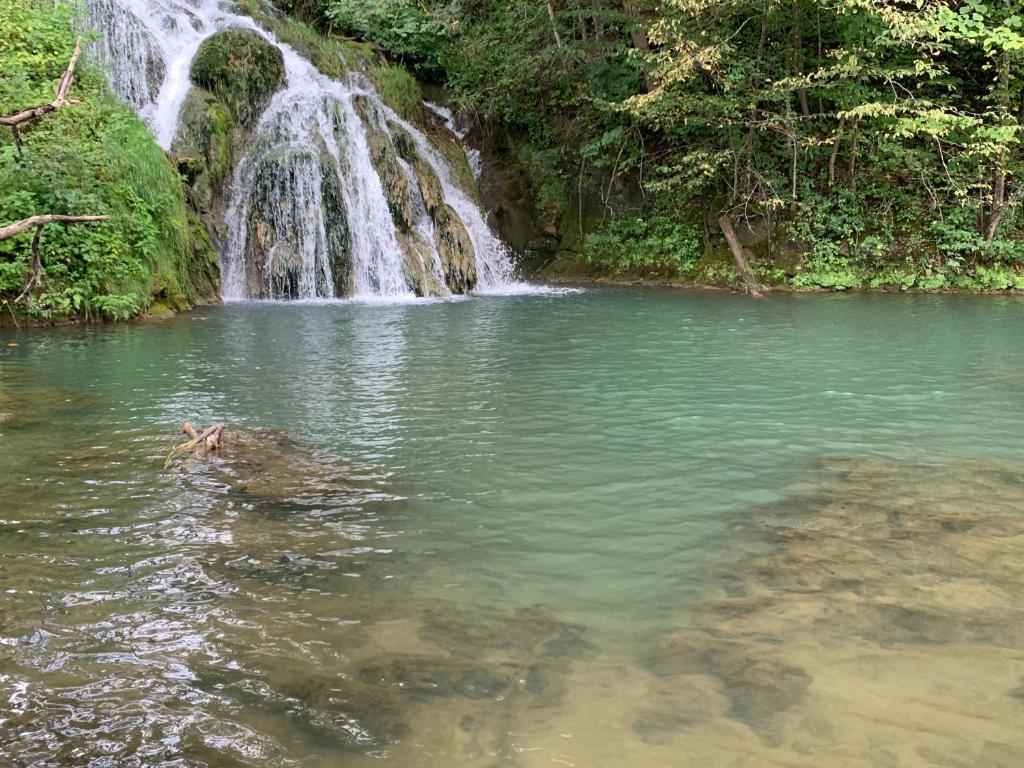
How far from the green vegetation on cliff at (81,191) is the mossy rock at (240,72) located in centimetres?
319

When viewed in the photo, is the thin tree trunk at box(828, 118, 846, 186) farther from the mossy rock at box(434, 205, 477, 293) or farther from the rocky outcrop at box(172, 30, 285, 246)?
the rocky outcrop at box(172, 30, 285, 246)

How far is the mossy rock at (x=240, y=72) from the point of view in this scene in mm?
17734

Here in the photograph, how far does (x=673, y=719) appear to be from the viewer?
264 centimetres

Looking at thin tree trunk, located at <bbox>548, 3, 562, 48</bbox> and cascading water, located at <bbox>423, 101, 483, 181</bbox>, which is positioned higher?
thin tree trunk, located at <bbox>548, 3, 562, 48</bbox>

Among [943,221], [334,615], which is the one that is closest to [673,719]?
[334,615]

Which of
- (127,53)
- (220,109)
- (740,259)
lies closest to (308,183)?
(220,109)

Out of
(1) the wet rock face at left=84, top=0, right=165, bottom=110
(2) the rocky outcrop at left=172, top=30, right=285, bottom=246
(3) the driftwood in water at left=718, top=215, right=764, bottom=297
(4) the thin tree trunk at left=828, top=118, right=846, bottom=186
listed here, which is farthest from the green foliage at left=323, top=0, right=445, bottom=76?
(4) the thin tree trunk at left=828, top=118, right=846, bottom=186

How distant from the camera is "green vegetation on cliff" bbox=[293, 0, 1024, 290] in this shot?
16.3m

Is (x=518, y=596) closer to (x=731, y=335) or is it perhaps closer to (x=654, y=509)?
(x=654, y=509)

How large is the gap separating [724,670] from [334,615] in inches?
62.7

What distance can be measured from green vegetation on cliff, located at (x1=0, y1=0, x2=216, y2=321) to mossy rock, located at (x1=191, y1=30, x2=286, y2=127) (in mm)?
3188

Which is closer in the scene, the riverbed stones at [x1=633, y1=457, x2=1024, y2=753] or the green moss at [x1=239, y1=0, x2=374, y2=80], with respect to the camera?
the riverbed stones at [x1=633, y1=457, x2=1024, y2=753]

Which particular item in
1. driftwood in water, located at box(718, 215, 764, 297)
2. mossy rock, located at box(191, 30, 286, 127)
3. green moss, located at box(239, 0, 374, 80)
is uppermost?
green moss, located at box(239, 0, 374, 80)

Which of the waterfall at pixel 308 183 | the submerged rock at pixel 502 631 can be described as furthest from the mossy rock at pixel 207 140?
the submerged rock at pixel 502 631
